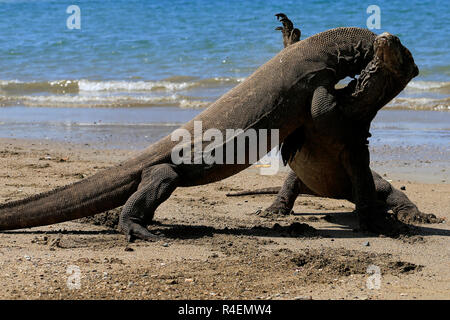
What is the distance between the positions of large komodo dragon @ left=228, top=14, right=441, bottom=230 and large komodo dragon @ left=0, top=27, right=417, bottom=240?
12cm

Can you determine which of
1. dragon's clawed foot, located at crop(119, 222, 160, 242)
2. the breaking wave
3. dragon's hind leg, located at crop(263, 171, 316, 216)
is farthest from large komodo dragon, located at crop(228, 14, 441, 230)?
the breaking wave

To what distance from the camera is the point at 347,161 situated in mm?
6867

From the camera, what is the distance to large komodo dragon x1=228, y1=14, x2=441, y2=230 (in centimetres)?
659

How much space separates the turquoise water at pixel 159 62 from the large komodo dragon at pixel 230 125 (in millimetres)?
5683

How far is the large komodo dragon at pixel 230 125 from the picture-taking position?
6.42 meters

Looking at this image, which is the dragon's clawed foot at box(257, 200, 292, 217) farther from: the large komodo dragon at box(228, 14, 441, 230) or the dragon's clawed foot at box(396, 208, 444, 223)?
the dragon's clawed foot at box(396, 208, 444, 223)

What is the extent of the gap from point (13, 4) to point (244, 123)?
1956 inches

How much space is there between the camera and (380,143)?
11.9 meters

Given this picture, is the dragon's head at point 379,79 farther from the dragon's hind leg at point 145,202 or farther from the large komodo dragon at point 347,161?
the dragon's hind leg at point 145,202

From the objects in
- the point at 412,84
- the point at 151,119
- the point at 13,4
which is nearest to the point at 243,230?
the point at 151,119

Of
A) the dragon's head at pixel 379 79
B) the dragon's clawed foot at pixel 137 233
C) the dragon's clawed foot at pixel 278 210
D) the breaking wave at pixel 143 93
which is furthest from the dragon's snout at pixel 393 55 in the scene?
the breaking wave at pixel 143 93

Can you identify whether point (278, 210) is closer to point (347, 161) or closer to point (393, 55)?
point (347, 161)

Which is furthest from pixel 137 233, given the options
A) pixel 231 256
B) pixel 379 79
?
pixel 379 79
